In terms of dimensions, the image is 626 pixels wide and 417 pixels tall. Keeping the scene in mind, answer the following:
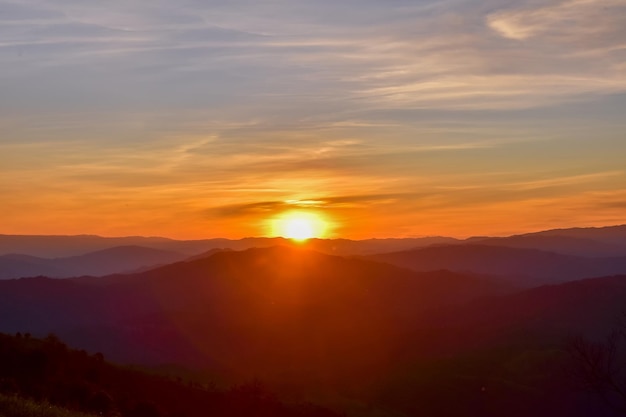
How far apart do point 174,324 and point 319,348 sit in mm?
31635

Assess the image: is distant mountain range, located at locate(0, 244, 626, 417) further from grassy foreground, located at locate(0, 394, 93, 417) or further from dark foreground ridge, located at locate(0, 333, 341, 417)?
grassy foreground, located at locate(0, 394, 93, 417)

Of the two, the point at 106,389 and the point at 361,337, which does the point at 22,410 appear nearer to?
the point at 106,389

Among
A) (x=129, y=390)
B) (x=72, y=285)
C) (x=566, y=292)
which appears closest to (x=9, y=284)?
(x=72, y=285)

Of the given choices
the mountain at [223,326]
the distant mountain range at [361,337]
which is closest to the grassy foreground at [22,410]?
the distant mountain range at [361,337]

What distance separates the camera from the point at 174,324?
150250 mm

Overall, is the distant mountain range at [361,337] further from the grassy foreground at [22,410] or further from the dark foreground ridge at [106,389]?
the grassy foreground at [22,410]

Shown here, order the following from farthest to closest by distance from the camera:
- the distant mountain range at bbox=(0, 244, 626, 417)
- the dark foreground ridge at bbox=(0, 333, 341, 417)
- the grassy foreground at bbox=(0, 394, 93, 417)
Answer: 1. the distant mountain range at bbox=(0, 244, 626, 417)
2. the dark foreground ridge at bbox=(0, 333, 341, 417)
3. the grassy foreground at bbox=(0, 394, 93, 417)

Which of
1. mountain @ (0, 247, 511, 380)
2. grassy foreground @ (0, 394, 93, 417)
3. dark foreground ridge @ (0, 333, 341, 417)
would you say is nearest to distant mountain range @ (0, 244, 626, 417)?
mountain @ (0, 247, 511, 380)

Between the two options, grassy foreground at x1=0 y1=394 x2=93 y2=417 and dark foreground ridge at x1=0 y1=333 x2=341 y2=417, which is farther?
dark foreground ridge at x1=0 y1=333 x2=341 y2=417

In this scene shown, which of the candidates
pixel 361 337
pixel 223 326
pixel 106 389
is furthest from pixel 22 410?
pixel 223 326

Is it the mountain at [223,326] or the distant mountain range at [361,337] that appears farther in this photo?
the mountain at [223,326]

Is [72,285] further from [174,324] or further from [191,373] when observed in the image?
[191,373]

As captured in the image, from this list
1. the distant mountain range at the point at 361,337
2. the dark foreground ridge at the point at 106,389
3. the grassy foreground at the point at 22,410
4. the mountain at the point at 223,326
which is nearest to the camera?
the grassy foreground at the point at 22,410

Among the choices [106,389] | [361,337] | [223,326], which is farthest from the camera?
[223,326]
